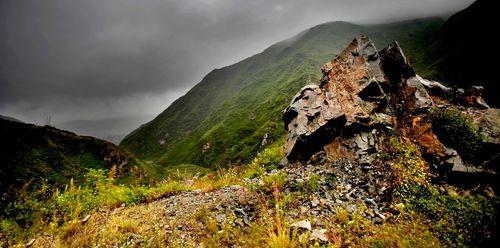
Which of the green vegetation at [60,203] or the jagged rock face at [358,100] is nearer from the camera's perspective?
the green vegetation at [60,203]

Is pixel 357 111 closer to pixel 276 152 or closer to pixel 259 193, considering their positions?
pixel 276 152

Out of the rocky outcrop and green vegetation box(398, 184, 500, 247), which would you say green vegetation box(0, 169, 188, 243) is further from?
green vegetation box(398, 184, 500, 247)

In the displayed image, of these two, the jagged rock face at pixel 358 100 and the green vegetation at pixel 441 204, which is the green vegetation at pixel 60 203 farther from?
the green vegetation at pixel 441 204

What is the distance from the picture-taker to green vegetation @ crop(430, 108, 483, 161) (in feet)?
29.7

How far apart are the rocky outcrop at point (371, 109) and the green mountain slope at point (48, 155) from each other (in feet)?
222

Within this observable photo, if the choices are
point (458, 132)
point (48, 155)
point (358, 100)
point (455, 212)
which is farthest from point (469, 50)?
point (48, 155)

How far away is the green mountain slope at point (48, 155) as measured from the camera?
7031cm

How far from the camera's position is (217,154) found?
542ft

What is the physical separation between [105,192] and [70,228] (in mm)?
2377

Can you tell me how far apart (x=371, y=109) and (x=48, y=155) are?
99940mm

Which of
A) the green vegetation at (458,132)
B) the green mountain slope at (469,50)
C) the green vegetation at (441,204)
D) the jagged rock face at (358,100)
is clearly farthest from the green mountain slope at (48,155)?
the green mountain slope at (469,50)

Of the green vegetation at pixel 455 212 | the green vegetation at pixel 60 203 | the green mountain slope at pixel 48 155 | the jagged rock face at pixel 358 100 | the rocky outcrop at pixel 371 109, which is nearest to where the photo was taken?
the green vegetation at pixel 455 212

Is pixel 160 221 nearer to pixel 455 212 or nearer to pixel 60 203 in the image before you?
pixel 60 203

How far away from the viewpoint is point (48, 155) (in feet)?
272
